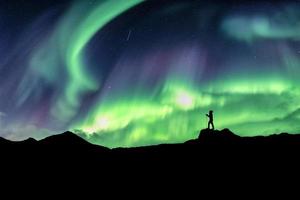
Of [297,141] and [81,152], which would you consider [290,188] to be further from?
→ [81,152]

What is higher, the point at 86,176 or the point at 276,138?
the point at 276,138

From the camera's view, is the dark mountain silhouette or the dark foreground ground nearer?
the dark foreground ground

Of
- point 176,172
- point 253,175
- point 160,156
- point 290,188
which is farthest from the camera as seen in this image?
point 160,156

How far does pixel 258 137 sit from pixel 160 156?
10550 mm

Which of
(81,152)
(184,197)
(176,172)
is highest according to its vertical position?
(81,152)

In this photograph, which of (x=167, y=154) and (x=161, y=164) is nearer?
(x=161, y=164)

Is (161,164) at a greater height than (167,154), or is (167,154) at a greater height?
(167,154)

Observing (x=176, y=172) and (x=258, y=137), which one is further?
(x=258, y=137)

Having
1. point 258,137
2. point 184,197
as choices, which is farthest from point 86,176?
point 258,137

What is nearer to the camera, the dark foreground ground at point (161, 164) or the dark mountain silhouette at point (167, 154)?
the dark foreground ground at point (161, 164)

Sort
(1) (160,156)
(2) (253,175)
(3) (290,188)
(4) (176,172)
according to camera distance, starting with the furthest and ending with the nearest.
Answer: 1. (1) (160,156)
2. (4) (176,172)
3. (2) (253,175)
4. (3) (290,188)

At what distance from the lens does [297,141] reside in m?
36.2

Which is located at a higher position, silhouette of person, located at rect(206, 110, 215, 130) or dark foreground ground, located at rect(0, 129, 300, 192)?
silhouette of person, located at rect(206, 110, 215, 130)

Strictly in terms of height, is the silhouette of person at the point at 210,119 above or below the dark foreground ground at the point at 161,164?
above
